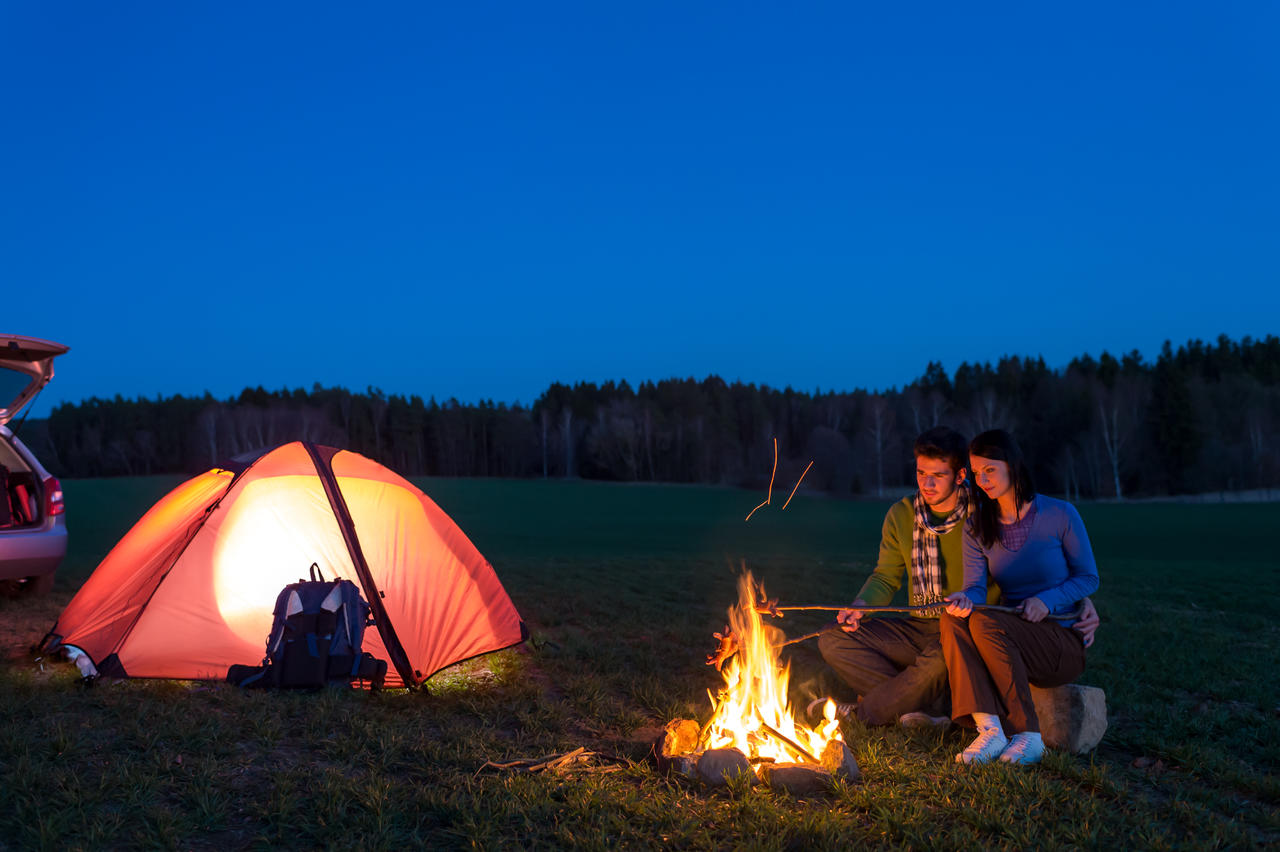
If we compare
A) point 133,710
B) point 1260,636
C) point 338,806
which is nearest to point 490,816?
point 338,806

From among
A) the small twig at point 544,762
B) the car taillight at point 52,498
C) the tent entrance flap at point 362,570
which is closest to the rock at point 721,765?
the small twig at point 544,762

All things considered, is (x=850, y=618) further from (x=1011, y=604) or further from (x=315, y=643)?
(x=315, y=643)

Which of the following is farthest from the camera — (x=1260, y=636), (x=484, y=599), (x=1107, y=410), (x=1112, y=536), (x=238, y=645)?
(x=1107, y=410)

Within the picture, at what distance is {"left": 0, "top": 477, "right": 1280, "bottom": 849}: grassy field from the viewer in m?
3.37

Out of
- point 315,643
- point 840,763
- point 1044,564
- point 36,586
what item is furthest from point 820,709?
point 36,586

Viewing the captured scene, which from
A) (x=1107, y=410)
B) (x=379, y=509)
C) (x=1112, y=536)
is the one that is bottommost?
(x=1112, y=536)

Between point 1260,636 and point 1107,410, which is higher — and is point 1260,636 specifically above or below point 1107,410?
below

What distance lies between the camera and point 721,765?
3.88 metres

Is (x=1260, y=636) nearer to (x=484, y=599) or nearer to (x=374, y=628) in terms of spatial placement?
(x=484, y=599)

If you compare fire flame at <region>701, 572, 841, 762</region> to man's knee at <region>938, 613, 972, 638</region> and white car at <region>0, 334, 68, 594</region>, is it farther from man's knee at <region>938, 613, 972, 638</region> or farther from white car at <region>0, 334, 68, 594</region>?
white car at <region>0, 334, 68, 594</region>

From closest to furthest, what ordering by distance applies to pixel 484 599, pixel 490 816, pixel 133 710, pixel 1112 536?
pixel 490 816
pixel 133 710
pixel 484 599
pixel 1112 536

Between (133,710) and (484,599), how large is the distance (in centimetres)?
247

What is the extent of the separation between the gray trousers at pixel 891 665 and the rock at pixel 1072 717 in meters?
0.54

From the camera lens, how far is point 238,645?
610cm
